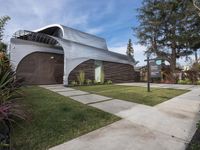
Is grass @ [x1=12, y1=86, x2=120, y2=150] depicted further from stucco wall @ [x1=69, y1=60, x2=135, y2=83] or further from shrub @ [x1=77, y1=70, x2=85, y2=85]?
stucco wall @ [x1=69, y1=60, x2=135, y2=83]

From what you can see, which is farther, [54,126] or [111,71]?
[111,71]

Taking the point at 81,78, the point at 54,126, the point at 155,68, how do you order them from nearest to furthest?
the point at 54,126 → the point at 155,68 → the point at 81,78

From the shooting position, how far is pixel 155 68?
923cm

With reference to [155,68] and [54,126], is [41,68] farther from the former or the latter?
[54,126]

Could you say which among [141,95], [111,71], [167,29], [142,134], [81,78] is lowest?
[142,134]

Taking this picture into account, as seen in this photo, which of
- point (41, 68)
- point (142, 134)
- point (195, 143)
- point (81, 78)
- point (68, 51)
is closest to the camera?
point (195, 143)

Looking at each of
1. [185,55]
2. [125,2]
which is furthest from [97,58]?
[185,55]

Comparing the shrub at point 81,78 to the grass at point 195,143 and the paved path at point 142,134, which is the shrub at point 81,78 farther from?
the grass at point 195,143

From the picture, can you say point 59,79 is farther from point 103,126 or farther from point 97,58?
point 103,126

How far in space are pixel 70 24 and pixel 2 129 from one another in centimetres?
1644

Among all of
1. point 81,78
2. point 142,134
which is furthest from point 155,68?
point 142,134

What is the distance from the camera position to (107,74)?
15547 mm

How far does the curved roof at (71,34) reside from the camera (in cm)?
1494

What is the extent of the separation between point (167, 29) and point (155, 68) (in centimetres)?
1307
